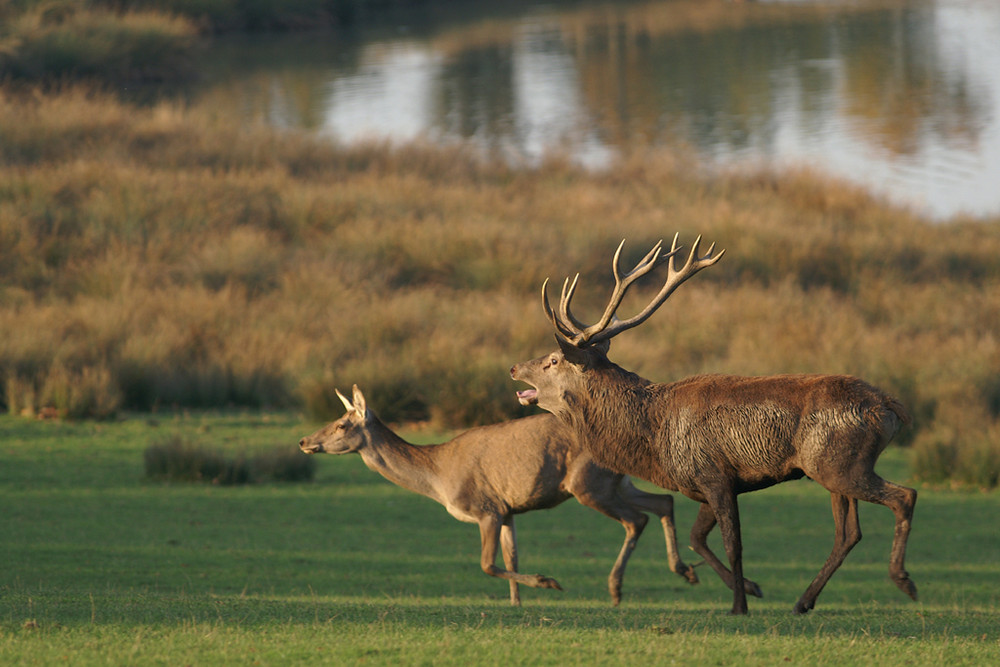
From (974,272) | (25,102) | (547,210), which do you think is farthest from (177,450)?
(25,102)

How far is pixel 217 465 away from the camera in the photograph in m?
13.8

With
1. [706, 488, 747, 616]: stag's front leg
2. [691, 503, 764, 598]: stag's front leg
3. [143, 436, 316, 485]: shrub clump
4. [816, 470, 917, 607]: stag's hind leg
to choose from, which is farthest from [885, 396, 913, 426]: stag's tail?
[143, 436, 316, 485]: shrub clump

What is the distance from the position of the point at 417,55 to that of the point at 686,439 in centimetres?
5062

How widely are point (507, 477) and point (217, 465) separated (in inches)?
224

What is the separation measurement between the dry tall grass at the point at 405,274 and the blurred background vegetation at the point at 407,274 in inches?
2.5

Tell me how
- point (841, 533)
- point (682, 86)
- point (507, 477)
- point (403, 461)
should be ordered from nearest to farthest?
point (841, 533), point (507, 477), point (403, 461), point (682, 86)

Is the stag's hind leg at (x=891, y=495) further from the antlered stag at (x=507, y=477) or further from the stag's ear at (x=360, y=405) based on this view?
the stag's ear at (x=360, y=405)

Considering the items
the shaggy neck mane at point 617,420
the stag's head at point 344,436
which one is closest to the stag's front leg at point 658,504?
the shaggy neck mane at point 617,420

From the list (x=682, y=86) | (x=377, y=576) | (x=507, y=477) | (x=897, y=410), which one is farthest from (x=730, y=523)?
(x=682, y=86)

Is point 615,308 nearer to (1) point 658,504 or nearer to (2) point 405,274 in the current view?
(1) point 658,504

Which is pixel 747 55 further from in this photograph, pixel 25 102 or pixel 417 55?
pixel 25 102

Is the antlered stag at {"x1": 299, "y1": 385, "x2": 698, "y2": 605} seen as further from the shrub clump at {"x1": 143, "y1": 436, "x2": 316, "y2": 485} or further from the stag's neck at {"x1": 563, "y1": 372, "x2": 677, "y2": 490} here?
the shrub clump at {"x1": 143, "y1": 436, "x2": 316, "y2": 485}

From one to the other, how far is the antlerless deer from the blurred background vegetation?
788 cm

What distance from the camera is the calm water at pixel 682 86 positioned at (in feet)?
123
